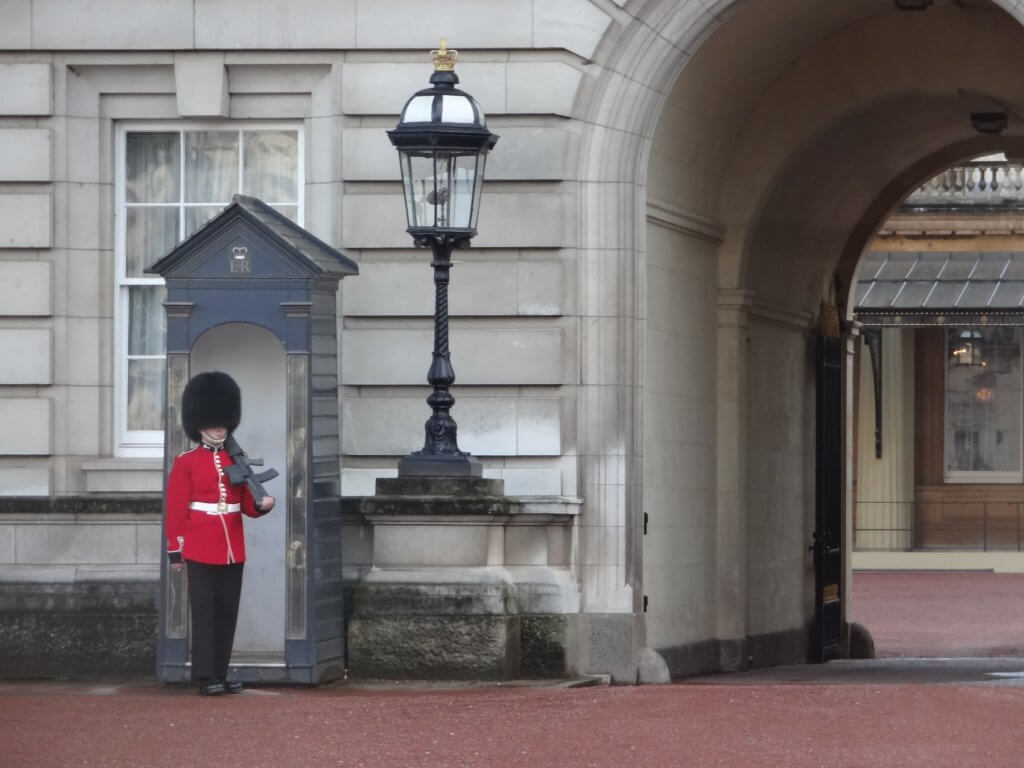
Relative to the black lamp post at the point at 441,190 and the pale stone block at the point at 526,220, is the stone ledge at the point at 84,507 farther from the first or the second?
the pale stone block at the point at 526,220

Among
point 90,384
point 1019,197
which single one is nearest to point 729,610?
point 90,384

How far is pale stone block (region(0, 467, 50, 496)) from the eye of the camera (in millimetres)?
12156

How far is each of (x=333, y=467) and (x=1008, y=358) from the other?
64.5 feet

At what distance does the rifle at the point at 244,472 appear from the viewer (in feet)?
34.9

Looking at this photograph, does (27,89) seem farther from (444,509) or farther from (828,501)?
(828,501)

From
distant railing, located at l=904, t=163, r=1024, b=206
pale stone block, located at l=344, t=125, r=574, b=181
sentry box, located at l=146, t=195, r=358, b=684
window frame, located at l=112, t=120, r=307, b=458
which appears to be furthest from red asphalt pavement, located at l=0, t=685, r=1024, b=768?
distant railing, located at l=904, t=163, r=1024, b=206

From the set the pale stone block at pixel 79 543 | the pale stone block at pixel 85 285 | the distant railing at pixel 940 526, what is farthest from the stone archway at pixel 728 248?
the distant railing at pixel 940 526

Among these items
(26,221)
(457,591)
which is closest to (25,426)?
(26,221)

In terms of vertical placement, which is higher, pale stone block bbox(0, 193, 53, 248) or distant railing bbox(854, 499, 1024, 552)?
pale stone block bbox(0, 193, 53, 248)

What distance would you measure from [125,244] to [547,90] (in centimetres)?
235

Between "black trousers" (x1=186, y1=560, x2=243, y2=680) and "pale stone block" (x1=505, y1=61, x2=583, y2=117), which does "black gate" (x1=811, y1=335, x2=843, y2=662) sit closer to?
"pale stone block" (x1=505, y1=61, x2=583, y2=117)

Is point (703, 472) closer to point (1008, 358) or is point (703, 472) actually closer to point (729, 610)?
point (729, 610)

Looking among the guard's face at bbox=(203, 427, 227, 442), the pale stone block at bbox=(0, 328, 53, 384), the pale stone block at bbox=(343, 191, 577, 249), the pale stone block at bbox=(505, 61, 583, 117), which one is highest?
the pale stone block at bbox=(505, 61, 583, 117)

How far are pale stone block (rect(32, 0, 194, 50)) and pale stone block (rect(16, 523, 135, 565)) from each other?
242 centimetres
